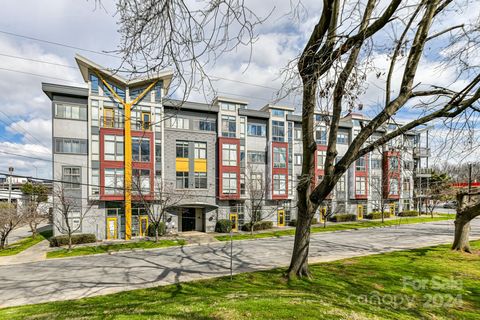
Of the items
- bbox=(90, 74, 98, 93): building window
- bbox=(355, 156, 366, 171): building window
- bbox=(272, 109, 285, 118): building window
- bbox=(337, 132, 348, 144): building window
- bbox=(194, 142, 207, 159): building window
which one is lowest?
bbox=(355, 156, 366, 171): building window

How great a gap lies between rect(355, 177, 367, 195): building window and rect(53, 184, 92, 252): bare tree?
107ft

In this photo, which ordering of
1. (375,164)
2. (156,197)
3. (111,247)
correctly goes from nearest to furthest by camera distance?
1. (111,247)
2. (156,197)
3. (375,164)

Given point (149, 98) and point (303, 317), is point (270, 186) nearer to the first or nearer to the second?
point (149, 98)

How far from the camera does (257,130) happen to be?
2961 cm

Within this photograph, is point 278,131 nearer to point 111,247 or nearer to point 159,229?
point 159,229

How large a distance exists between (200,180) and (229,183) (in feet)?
10.5

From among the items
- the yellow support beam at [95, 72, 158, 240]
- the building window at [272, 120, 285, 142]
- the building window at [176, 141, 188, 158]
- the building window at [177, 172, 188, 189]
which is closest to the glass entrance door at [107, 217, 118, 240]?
the yellow support beam at [95, 72, 158, 240]

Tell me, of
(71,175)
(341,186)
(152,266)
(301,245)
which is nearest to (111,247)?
(152,266)

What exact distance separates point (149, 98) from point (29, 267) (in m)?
16.1

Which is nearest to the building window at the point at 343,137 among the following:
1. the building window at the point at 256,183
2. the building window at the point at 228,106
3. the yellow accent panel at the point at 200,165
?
the building window at the point at 256,183

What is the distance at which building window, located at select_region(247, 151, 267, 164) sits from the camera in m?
28.9

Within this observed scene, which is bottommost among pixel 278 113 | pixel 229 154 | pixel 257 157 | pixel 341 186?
pixel 341 186

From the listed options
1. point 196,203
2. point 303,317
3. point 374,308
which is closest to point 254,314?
point 303,317

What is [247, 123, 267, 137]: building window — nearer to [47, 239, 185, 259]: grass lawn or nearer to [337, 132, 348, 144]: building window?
[337, 132, 348, 144]: building window
